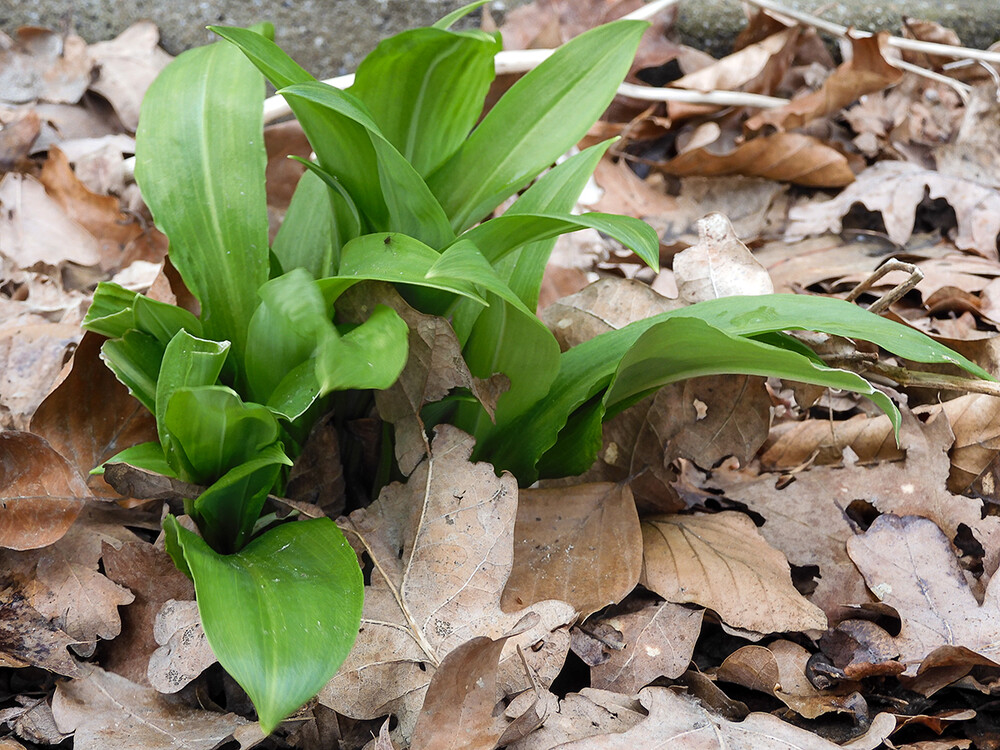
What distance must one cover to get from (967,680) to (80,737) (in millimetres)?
1011

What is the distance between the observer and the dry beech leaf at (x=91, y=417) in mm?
1155

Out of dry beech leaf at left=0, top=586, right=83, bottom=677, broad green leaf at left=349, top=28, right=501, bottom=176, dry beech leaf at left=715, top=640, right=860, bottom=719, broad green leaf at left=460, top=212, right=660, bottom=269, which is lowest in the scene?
dry beech leaf at left=715, top=640, right=860, bottom=719

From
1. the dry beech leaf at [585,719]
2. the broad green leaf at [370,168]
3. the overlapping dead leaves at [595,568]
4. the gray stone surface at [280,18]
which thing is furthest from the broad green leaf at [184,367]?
the gray stone surface at [280,18]

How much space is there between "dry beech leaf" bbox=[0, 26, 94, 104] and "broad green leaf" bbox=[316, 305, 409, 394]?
174 cm

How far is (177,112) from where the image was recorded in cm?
113

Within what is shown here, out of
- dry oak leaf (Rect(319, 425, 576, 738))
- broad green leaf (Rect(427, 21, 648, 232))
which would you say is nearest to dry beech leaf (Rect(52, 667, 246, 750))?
dry oak leaf (Rect(319, 425, 576, 738))

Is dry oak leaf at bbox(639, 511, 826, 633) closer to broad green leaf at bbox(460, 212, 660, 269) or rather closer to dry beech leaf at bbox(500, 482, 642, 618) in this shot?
dry beech leaf at bbox(500, 482, 642, 618)

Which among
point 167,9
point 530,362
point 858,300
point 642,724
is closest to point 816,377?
point 530,362

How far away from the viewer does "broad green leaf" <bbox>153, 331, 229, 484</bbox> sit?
2.90 ft

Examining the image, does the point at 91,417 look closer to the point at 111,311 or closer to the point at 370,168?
the point at 111,311

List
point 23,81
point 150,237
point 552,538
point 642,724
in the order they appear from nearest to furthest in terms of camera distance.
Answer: point 642,724, point 552,538, point 150,237, point 23,81

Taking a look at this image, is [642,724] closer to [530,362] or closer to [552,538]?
[552,538]

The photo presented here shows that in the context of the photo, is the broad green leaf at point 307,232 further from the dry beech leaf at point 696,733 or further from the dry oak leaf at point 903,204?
the dry oak leaf at point 903,204

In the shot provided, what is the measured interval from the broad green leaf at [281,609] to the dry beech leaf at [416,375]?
0.16 metres
